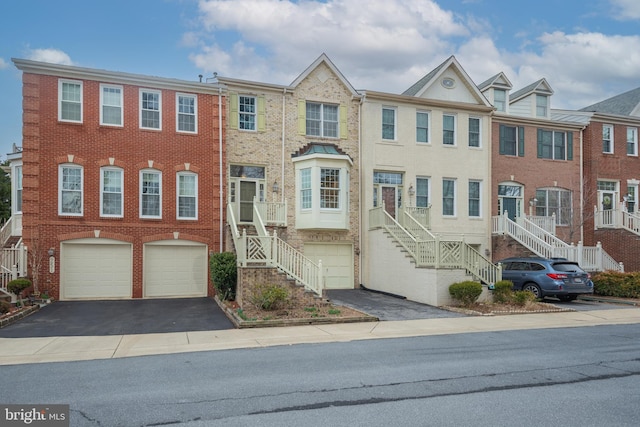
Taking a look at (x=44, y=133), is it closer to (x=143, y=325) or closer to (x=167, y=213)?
(x=167, y=213)

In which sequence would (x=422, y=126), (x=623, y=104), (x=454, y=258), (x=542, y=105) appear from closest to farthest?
(x=454, y=258) → (x=422, y=126) → (x=542, y=105) → (x=623, y=104)

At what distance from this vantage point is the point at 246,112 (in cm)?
2191

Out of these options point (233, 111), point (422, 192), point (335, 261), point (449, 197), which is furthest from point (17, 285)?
point (449, 197)

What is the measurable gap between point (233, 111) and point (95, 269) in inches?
326

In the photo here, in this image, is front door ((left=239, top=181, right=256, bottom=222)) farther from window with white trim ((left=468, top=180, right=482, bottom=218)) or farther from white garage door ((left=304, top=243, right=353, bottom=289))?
window with white trim ((left=468, top=180, right=482, bottom=218))

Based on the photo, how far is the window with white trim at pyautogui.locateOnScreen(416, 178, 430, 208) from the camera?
2458 centimetres

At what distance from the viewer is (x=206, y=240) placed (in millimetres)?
20922

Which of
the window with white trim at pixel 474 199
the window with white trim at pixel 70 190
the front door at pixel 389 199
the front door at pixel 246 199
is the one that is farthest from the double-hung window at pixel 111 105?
the window with white trim at pixel 474 199

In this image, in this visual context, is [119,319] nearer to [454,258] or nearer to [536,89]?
[454,258]

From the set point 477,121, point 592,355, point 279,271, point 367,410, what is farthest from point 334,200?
point 367,410

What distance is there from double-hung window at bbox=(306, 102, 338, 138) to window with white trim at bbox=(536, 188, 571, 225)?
1192 cm

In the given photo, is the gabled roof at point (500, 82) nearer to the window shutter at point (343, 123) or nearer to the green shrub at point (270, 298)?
the window shutter at point (343, 123)

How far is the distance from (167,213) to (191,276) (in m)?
2.69

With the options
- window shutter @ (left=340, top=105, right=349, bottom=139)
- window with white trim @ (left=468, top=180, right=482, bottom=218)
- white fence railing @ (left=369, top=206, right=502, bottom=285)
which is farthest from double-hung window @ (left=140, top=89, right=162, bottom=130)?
window with white trim @ (left=468, top=180, right=482, bottom=218)
